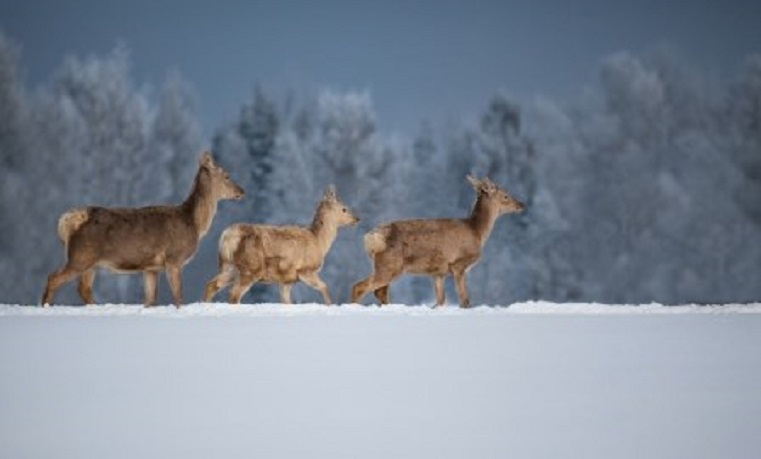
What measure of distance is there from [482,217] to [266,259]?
2.68m

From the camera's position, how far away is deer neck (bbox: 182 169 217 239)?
495 inches

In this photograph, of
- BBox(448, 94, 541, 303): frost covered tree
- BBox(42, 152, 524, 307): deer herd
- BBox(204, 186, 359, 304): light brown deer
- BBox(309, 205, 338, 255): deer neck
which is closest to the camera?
BBox(42, 152, 524, 307): deer herd

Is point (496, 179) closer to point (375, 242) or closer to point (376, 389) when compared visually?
point (375, 242)

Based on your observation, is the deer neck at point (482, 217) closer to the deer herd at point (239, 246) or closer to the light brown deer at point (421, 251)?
the deer herd at point (239, 246)

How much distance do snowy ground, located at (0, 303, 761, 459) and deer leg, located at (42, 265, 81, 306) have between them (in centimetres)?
179

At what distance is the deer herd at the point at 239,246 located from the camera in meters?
11.6

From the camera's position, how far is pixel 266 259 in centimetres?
1265

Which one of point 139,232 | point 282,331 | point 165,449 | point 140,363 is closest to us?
point 165,449

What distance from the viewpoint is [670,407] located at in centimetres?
641

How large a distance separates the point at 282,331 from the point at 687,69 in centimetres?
2470

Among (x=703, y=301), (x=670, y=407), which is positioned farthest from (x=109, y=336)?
(x=703, y=301)

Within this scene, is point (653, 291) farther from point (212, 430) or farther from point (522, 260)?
point (212, 430)

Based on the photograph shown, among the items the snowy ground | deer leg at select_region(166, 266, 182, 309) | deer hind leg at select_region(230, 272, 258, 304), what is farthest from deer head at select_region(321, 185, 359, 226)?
the snowy ground

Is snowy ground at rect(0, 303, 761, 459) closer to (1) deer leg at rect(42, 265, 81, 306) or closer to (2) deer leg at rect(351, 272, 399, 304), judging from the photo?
(1) deer leg at rect(42, 265, 81, 306)
